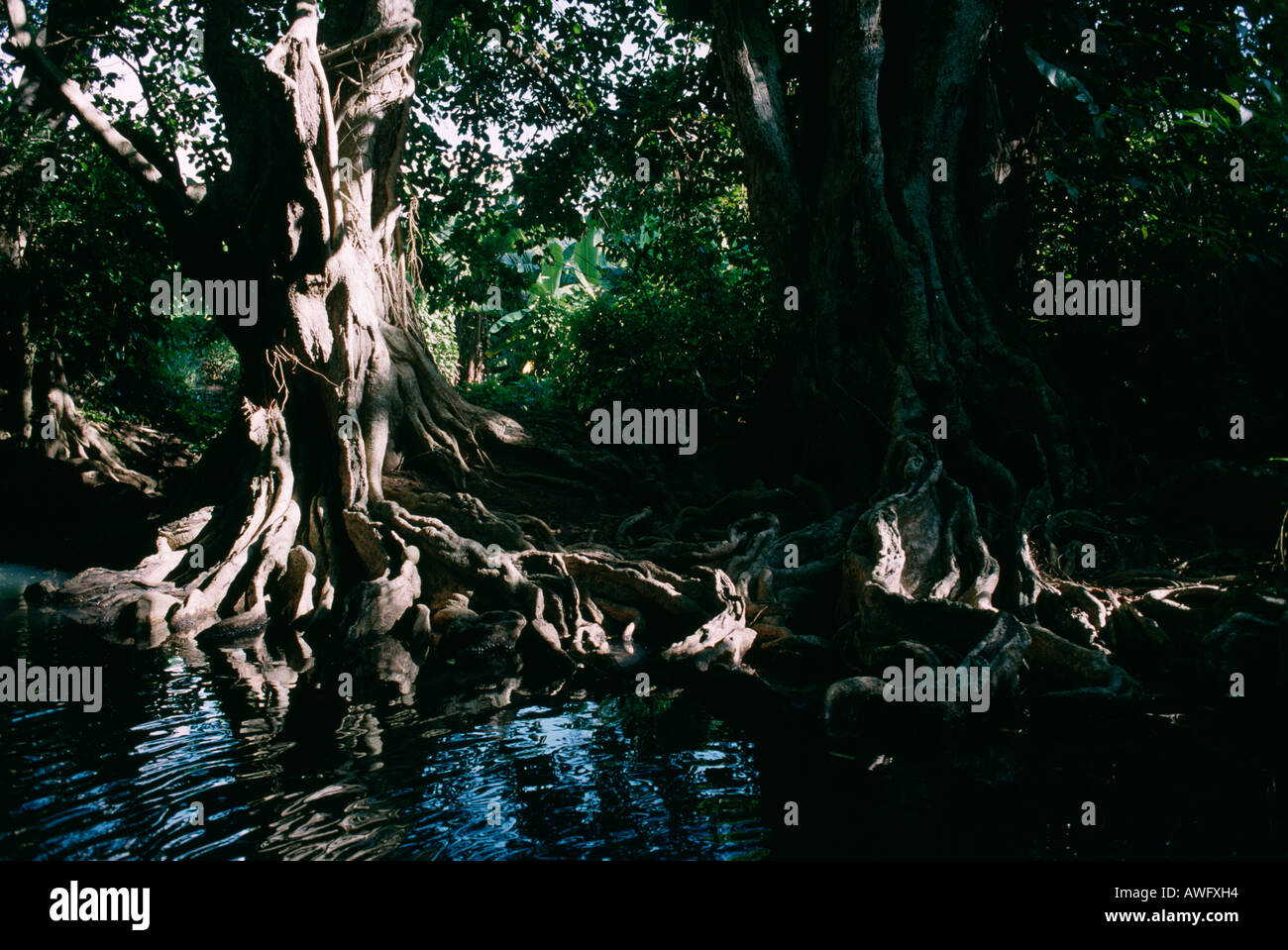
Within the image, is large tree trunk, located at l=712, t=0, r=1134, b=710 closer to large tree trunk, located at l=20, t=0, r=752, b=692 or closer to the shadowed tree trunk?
the shadowed tree trunk

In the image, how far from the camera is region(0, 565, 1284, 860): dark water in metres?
3.27

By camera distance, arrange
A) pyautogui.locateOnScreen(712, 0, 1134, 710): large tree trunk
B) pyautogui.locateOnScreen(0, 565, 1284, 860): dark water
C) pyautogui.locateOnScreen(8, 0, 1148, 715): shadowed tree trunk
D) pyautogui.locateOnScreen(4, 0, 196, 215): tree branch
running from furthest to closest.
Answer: pyautogui.locateOnScreen(4, 0, 196, 215): tree branch < pyautogui.locateOnScreen(712, 0, 1134, 710): large tree trunk < pyautogui.locateOnScreen(8, 0, 1148, 715): shadowed tree trunk < pyautogui.locateOnScreen(0, 565, 1284, 860): dark water

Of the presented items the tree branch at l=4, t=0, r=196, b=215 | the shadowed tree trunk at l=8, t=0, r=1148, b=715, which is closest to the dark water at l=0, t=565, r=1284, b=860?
the shadowed tree trunk at l=8, t=0, r=1148, b=715

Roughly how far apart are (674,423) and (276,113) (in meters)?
5.20

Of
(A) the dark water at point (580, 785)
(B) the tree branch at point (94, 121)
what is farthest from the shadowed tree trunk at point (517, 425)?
(A) the dark water at point (580, 785)

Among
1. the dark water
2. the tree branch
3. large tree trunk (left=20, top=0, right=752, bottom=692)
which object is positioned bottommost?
the dark water

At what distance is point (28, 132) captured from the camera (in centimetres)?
1134

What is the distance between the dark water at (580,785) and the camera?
129 inches

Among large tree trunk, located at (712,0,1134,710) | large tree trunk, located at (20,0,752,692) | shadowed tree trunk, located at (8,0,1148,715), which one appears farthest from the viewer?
large tree trunk, located at (712,0,1134,710)

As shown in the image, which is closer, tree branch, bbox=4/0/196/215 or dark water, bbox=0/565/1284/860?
dark water, bbox=0/565/1284/860

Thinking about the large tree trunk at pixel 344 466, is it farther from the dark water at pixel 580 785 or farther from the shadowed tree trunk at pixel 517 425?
the dark water at pixel 580 785

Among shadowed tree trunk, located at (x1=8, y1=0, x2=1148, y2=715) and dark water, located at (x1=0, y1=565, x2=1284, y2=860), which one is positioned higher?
shadowed tree trunk, located at (x1=8, y1=0, x2=1148, y2=715)

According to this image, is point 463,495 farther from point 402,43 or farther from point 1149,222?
point 1149,222
